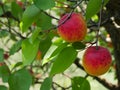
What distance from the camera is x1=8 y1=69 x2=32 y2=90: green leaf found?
73 centimetres

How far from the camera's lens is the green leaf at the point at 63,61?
2.35 ft

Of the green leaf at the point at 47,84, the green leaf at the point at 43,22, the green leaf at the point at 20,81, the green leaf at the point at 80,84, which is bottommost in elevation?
the green leaf at the point at 80,84

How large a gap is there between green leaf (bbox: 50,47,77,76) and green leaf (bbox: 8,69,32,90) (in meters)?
0.05

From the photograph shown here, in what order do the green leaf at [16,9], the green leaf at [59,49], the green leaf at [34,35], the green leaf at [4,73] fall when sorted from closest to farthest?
1. the green leaf at [34,35]
2. the green leaf at [59,49]
3. the green leaf at [4,73]
4. the green leaf at [16,9]

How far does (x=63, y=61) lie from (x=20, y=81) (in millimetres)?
98

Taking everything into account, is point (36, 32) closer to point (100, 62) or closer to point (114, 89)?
point (100, 62)

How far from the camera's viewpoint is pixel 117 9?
83 cm

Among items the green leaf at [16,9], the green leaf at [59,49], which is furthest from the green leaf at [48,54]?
the green leaf at [16,9]

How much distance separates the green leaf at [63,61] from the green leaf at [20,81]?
0.05m

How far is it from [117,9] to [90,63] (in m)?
0.17


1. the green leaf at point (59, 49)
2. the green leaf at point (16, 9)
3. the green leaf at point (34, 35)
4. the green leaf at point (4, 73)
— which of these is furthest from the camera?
the green leaf at point (16, 9)

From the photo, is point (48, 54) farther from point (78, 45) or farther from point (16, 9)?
point (16, 9)

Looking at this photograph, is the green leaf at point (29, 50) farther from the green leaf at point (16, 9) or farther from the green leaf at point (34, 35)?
the green leaf at point (16, 9)

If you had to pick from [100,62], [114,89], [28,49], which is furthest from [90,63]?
[114,89]
